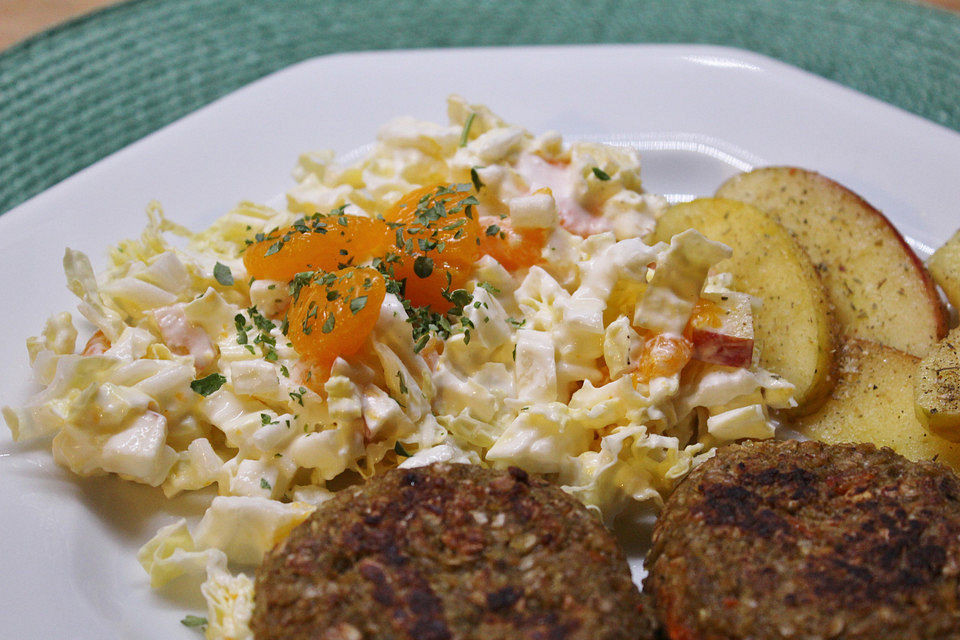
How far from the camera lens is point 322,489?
132 inches

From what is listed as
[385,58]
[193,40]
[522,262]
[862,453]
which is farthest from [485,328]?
[193,40]

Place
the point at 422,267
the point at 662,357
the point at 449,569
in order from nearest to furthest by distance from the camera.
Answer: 1. the point at 449,569
2. the point at 662,357
3. the point at 422,267

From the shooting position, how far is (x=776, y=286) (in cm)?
391

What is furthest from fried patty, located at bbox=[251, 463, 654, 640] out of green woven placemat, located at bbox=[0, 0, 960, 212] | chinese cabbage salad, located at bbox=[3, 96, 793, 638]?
green woven placemat, located at bbox=[0, 0, 960, 212]

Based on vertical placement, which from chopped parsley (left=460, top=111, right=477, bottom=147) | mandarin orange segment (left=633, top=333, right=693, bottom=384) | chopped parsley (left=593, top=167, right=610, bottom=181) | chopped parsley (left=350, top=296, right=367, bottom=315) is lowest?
mandarin orange segment (left=633, top=333, right=693, bottom=384)

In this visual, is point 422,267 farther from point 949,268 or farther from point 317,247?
point 949,268

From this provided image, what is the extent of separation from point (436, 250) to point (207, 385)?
43.6 inches

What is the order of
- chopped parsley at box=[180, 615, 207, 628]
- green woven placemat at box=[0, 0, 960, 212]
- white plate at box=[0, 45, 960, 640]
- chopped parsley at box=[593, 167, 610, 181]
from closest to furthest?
chopped parsley at box=[180, 615, 207, 628] → white plate at box=[0, 45, 960, 640] → chopped parsley at box=[593, 167, 610, 181] → green woven placemat at box=[0, 0, 960, 212]

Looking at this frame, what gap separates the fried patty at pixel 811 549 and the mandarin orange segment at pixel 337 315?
135cm

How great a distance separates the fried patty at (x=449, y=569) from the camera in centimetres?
237

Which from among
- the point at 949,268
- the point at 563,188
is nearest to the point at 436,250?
the point at 563,188

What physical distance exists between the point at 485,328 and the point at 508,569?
4.19ft

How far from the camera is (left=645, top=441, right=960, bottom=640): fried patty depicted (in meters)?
2.40

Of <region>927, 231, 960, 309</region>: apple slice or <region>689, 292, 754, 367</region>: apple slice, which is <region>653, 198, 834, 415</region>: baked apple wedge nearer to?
<region>689, 292, 754, 367</region>: apple slice
